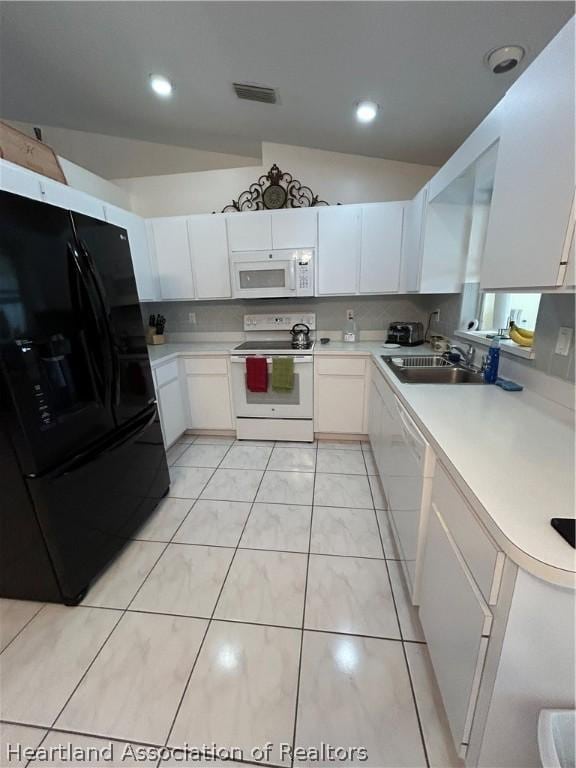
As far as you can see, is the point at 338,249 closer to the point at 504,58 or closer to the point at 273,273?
the point at 273,273

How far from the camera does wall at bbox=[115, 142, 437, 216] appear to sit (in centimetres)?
277

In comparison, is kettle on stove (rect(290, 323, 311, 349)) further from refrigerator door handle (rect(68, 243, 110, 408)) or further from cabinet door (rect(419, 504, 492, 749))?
cabinet door (rect(419, 504, 492, 749))

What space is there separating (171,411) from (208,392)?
390 millimetres

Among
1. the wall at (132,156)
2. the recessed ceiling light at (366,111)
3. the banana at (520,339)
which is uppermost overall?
the wall at (132,156)

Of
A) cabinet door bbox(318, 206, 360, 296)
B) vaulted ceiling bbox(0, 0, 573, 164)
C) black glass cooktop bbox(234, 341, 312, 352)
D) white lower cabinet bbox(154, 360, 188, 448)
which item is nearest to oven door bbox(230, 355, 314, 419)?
black glass cooktop bbox(234, 341, 312, 352)

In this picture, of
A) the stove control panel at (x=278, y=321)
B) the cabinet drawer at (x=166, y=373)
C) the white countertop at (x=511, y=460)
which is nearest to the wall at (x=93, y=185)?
the cabinet drawer at (x=166, y=373)

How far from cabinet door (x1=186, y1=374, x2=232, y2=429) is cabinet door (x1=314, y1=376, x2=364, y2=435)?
86 cm

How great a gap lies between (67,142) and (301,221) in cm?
251

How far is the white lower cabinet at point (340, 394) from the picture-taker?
265 cm

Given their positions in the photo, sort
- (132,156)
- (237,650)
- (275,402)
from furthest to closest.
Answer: (132,156)
(275,402)
(237,650)

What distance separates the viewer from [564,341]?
128 cm

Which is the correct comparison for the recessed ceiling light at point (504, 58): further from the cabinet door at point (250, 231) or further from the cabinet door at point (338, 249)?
the cabinet door at point (250, 231)

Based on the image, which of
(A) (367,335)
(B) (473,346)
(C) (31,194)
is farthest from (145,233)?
(B) (473,346)

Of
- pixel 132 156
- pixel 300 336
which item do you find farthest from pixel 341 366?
pixel 132 156
